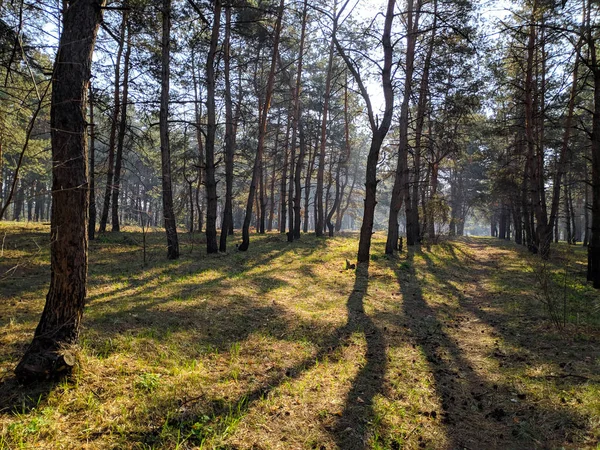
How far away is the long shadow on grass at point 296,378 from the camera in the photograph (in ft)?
9.85

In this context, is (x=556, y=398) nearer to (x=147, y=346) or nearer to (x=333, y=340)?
(x=333, y=340)

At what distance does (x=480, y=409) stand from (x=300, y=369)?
2.16m

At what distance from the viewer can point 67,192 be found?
3430 millimetres

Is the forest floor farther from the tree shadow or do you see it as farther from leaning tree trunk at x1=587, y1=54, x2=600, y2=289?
leaning tree trunk at x1=587, y1=54, x2=600, y2=289

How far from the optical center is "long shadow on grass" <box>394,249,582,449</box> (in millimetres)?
3127

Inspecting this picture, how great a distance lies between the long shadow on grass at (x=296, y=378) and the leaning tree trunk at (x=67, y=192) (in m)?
1.38

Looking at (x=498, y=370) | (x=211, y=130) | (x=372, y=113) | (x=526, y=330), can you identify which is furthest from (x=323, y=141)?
(x=498, y=370)

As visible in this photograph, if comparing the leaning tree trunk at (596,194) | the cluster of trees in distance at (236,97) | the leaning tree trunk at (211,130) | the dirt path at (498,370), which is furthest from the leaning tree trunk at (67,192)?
the leaning tree trunk at (596,194)

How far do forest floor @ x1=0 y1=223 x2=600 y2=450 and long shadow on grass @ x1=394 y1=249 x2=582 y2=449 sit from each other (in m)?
0.02

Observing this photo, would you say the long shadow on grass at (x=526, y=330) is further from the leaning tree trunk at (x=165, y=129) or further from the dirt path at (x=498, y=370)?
the leaning tree trunk at (x=165, y=129)

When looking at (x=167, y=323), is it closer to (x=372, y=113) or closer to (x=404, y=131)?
(x=372, y=113)

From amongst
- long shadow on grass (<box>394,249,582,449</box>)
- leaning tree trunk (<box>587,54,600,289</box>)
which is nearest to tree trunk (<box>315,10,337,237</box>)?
leaning tree trunk (<box>587,54,600,289</box>)

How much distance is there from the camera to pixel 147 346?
14.5ft

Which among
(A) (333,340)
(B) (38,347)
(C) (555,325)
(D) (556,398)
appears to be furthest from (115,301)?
(C) (555,325)
